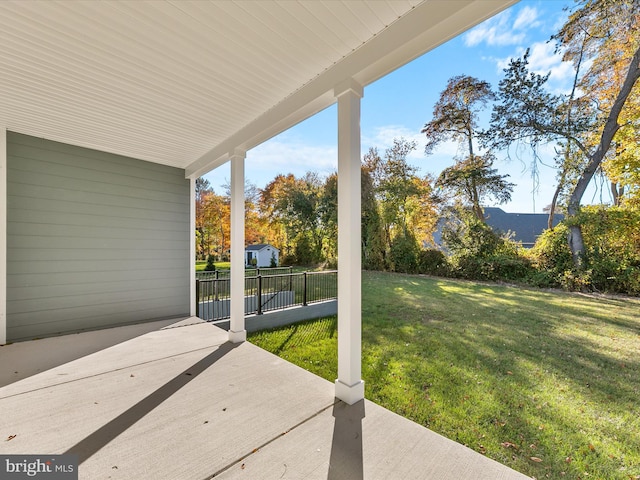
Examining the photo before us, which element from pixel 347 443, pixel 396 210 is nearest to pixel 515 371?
pixel 347 443

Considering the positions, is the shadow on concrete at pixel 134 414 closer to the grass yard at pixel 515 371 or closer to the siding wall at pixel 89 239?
the grass yard at pixel 515 371

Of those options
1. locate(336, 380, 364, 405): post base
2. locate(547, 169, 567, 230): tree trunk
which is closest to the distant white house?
locate(547, 169, 567, 230): tree trunk

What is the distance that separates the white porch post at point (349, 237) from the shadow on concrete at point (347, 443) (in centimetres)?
11

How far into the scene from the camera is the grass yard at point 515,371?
195 cm

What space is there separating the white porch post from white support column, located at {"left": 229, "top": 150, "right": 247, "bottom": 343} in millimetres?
1727

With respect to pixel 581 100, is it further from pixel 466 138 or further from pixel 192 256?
pixel 192 256

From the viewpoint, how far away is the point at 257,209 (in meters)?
14.6

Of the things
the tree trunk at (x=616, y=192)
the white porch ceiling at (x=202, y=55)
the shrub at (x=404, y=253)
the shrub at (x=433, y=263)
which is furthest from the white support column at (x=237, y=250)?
the shrub at (x=404, y=253)

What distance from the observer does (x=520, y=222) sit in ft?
28.9

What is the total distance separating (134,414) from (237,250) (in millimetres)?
1874

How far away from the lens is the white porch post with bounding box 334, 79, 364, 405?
6.54 feet

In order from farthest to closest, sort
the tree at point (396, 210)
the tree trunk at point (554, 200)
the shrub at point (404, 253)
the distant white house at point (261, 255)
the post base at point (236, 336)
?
the distant white house at point (261, 255), the tree at point (396, 210), the shrub at point (404, 253), the tree trunk at point (554, 200), the post base at point (236, 336)

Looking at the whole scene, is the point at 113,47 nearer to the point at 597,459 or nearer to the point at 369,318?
the point at 597,459

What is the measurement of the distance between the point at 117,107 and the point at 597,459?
195 inches
